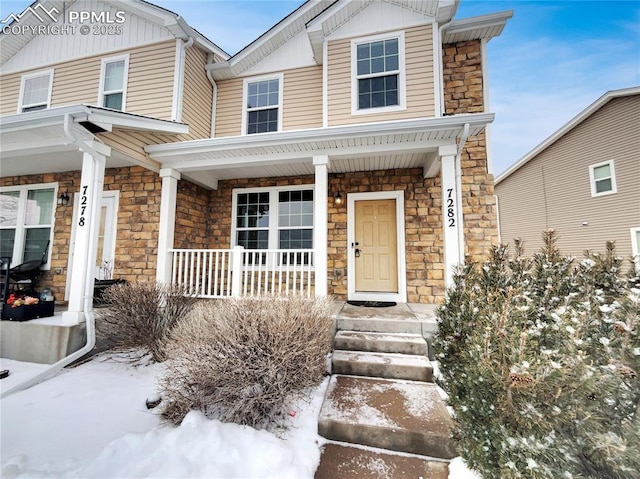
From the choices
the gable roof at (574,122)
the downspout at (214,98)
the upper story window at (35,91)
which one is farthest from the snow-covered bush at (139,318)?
the gable roof at (574,122)

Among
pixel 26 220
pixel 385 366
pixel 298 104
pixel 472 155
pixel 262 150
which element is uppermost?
pixel 298 104

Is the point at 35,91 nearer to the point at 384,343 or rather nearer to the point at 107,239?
the point at 107,239

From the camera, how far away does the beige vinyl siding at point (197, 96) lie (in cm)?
578

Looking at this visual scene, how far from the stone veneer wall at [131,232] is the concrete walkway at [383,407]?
405cm

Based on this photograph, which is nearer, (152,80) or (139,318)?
(139,318)

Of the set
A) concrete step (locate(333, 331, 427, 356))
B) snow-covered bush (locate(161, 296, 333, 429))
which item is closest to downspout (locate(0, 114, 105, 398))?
snow-covered bush (locate(161, 296, 333, 429))

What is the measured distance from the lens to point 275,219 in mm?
6023

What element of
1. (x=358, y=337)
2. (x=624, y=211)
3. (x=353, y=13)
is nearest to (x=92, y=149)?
(x=358, y=337)

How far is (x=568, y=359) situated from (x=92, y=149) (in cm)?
556

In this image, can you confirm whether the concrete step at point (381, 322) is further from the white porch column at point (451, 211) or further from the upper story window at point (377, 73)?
the upper story window at point (377, 73)

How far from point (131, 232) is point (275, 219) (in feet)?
9.26

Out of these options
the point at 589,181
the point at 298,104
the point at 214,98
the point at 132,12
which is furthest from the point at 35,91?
the point at 589,181

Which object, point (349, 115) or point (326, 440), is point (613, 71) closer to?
point (349, 115)

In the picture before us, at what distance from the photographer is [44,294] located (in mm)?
4145
